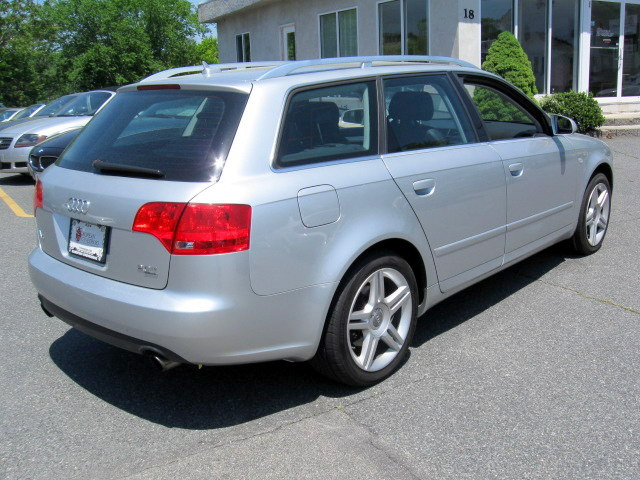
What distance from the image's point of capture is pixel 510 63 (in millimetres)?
12344

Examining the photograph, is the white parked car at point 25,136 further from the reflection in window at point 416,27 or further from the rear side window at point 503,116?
the rear side window at point 503,116

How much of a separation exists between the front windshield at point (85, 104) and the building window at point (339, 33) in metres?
5.91

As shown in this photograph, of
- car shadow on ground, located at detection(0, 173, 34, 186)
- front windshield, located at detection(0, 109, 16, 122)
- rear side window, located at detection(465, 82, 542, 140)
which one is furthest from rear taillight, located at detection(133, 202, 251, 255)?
front windshield, located at detection(0, 109, 16, 122)

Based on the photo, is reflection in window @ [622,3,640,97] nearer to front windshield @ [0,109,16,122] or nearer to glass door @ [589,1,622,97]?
glass door @ [589,1,622,97]

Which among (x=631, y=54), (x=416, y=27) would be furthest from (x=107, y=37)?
(x=631, y=54)

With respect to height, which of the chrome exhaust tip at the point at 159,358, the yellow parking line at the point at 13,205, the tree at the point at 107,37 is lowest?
the yellow parking line at the point at 13,205

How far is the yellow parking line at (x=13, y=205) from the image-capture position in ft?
27.6

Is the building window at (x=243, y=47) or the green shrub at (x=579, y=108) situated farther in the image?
the building window at (x=243, y=47)

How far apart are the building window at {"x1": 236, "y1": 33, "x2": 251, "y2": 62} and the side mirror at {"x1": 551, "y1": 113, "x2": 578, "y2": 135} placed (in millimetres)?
Answer: 15562

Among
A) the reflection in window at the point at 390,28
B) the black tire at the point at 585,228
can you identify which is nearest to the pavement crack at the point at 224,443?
the black tire at the point at 585,228

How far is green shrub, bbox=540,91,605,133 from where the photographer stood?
13031 millimetres

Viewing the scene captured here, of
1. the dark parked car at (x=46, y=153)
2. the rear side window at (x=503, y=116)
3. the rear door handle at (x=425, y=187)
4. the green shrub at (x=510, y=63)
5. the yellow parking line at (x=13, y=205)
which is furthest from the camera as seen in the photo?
the green shrub at (x=510, y=63)

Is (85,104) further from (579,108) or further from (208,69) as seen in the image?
(579,108)

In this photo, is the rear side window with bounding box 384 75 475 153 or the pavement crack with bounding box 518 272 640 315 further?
the pavement crack with bounding box 518 272 640 315
